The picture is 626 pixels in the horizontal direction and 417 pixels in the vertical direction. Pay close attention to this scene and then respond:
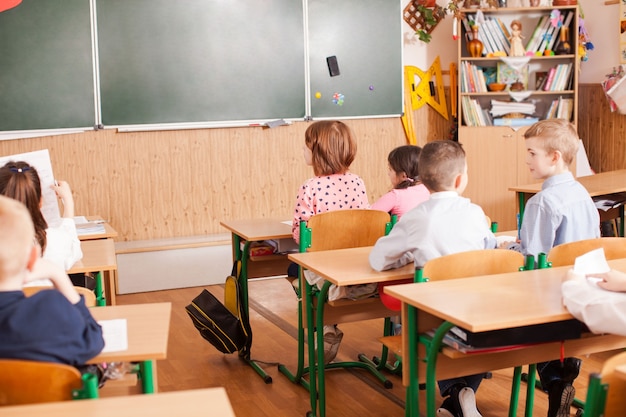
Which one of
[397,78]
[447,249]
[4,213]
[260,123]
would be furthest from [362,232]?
[397,78]

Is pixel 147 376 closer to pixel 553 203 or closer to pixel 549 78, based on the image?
pixel 553 203

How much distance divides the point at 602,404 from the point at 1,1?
16.4 feet

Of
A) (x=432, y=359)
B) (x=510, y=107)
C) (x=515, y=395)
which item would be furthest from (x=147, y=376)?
(x=510, y=107)

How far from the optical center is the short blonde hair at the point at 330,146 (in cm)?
382

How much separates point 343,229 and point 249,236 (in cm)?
49

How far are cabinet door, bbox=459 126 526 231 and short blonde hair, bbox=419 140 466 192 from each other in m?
3.88

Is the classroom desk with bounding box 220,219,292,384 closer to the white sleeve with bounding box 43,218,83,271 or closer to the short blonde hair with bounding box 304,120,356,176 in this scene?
the short blonde hair with bounding box 304,120,356,176

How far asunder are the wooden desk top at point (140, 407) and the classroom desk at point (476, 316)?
732 mm

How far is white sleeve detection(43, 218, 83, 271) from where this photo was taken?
9.99ft

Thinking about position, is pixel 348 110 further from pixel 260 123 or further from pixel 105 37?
pixel 105 37

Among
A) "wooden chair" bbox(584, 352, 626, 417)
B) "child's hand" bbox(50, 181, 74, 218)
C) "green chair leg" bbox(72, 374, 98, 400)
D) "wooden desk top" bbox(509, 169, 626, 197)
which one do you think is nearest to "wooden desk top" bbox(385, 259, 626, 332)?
"wooden chair" bbox(584, 352, 626, 417)

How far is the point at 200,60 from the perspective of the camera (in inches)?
239

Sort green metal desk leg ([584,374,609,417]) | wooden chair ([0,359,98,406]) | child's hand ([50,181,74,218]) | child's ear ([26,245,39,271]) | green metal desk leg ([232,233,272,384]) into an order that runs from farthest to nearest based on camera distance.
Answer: green metal desk leg ([232,233,272,384])
child's hand ([50,181,74,218])
child's ear ([26,245,39,271])
wooden chair ([0,359,98,406])
green metal desk leg ([584,374,609,417])

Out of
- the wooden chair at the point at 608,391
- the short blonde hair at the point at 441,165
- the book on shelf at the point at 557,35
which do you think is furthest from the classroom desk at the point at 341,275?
the book on shelf at the point at 557,35
